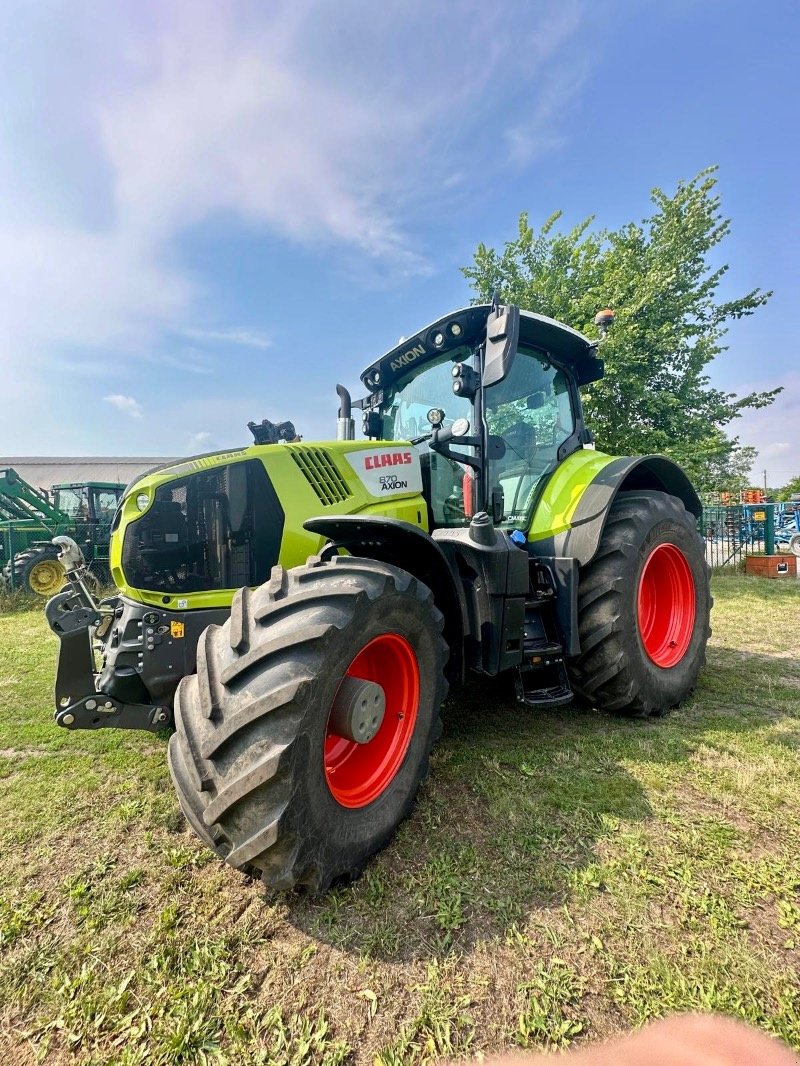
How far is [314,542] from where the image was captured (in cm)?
272

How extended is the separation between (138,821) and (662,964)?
2.07 metres

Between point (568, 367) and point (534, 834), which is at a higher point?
point (568, 367)

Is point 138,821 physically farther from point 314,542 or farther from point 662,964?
point 662,964

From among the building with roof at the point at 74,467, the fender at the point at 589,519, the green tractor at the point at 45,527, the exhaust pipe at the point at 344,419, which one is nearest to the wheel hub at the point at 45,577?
the green tractor at the point at 45,527

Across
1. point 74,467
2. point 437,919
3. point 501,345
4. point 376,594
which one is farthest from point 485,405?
point 74,467

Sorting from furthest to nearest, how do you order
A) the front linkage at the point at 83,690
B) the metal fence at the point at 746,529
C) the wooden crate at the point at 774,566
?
the metal fence at the point at 746,529 < the wooden crate at the point at 774,566 < the front linkage at the point at 83,690

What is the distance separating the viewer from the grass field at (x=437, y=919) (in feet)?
4.46

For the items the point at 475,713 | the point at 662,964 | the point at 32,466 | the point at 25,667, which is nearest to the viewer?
the point at 662,964

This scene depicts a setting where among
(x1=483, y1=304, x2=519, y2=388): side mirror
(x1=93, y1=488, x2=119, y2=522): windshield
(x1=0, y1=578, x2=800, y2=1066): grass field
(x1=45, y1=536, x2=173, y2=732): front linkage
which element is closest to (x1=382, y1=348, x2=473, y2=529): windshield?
(x1=483, y1=304, x2=519, y2=388): side mirror

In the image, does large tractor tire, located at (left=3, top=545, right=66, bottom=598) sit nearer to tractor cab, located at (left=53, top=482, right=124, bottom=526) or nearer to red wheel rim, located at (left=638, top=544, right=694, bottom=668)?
tractor cab, located at (left=53, top=482, right=124, bottom=526)

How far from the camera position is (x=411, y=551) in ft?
8.32

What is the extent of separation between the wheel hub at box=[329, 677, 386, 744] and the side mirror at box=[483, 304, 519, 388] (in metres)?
1.65

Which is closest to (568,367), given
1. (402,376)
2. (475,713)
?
(402,376)

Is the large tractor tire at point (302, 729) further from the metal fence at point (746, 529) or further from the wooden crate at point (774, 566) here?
the wooden crate at point (774, 566)
